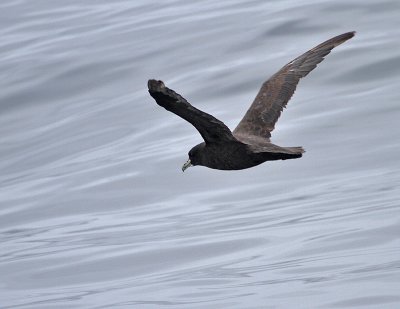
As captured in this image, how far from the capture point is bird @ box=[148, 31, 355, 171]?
10352 millimetres

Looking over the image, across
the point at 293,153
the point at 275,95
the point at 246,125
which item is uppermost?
the point at 275,95

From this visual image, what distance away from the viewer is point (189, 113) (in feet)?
34.6

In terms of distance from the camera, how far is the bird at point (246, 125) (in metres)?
10.4

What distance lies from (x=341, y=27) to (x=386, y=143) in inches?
170

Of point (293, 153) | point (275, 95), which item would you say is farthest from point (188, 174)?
point (293, 153)

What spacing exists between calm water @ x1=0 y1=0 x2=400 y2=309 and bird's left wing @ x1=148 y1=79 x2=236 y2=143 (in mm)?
2810

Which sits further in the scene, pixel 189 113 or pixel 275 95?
pixel 275 95

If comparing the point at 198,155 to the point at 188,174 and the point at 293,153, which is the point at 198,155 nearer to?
the point at 293,153

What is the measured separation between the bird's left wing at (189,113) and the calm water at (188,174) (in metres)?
2.81

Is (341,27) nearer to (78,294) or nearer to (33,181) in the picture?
(33,181)

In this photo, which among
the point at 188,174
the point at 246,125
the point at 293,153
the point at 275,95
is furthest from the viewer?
the point at 188,174

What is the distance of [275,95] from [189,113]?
2.68 meters

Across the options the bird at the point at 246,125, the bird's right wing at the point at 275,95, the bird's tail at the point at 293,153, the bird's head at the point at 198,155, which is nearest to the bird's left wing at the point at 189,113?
the bird at the point at 246,125

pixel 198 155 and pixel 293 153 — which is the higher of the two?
pixel 198 155
